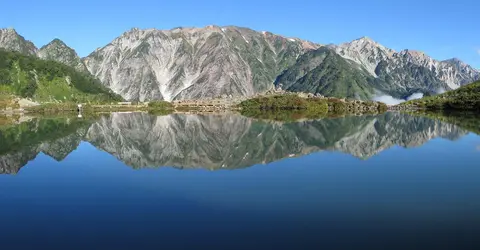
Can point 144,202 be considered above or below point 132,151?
below

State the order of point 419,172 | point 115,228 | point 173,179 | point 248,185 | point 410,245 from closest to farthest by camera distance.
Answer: point 410,245 → point 115,228 → point 248,185 → point 173,179 → point 419,172

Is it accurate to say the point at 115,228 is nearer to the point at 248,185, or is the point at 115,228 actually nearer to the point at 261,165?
the point at 248,185

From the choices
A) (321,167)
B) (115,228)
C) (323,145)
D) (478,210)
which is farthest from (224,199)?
(323,145)

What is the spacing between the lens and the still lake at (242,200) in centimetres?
2559

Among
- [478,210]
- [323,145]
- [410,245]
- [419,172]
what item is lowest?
[410,245]

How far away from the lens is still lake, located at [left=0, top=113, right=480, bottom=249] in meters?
25.6

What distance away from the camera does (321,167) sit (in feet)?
177

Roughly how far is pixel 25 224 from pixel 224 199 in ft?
45.1

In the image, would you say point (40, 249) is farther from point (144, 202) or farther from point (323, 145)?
point (323, 145)

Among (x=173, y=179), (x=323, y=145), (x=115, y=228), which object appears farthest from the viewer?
(x=323, y=145)

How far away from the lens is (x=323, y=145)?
3172 inches

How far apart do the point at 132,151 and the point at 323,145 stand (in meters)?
31.6

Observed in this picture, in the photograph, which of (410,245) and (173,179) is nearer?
(410,245)

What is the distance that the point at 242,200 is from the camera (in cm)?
3531
